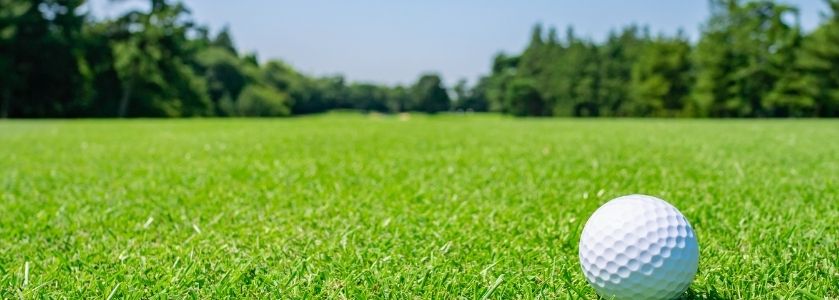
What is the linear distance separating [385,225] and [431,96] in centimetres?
7174

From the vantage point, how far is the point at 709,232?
2320 mm

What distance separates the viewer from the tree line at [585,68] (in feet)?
93.8

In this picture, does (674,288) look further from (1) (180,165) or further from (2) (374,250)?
(1) (180,165)

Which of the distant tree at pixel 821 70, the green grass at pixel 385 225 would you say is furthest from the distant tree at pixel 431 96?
the green grass at pixel 385 225

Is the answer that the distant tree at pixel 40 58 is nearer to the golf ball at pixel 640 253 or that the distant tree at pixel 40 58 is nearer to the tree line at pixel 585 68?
the tree line at pixel 585 68

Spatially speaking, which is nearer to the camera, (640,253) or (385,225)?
(640,253)

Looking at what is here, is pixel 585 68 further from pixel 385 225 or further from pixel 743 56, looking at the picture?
pixel 385 225

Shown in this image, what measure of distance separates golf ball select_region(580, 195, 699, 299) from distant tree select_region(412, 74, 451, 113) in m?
72.1

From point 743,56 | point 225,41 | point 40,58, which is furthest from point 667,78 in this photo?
point 225,41

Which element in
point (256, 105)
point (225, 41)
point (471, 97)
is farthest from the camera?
point (471, 97)

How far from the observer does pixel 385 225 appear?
8.36ft

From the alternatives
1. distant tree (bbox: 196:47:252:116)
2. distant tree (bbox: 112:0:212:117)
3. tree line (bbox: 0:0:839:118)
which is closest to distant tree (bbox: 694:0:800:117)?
tree line (bbox: 0:0:839:118)

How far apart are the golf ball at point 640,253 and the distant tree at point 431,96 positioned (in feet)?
236

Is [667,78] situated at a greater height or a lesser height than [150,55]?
lesser
